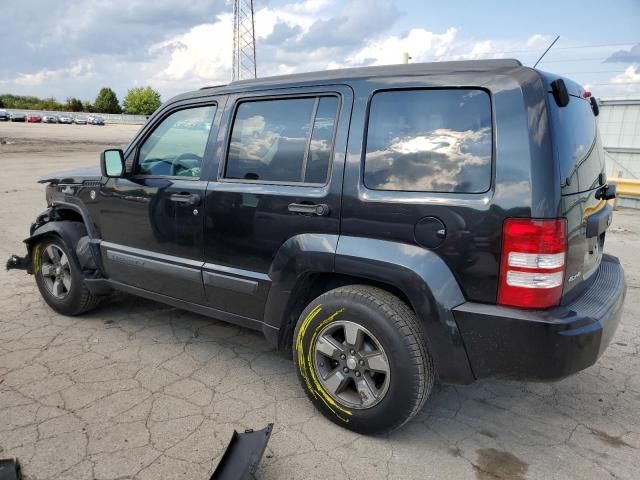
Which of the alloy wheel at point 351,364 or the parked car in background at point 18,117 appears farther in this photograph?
the parked car in background at point 18,117

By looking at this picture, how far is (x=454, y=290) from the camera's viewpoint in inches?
90.0

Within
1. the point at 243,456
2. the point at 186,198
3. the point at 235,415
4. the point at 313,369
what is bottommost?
the point at 235,415

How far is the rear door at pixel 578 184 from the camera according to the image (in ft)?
7.30

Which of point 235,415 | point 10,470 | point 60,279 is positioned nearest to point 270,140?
point 235,415

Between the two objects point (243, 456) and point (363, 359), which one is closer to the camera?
point (243, 456)

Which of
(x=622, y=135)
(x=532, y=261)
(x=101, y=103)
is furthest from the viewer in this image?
(x=101, y=103)

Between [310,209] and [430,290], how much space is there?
784 mm

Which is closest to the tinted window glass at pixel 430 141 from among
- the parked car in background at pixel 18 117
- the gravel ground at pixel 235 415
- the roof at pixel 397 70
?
the roof at pixel 397 70

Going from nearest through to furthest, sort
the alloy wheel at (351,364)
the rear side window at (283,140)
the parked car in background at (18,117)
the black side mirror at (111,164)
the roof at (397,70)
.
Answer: the roof at (397,70) → the alloy wheel at (351,364) → the rear side window at (283,140) → the black side mirror at (111,164) → the parked car in background at (18,117)

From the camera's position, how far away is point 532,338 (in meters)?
2.17

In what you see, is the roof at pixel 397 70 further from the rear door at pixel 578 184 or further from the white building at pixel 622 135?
the white building at pixel 622 135

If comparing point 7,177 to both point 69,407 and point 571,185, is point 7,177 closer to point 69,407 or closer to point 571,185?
point 69,407

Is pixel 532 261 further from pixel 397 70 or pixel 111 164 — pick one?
pixel 111 164

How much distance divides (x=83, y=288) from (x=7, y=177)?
37.9 feet
